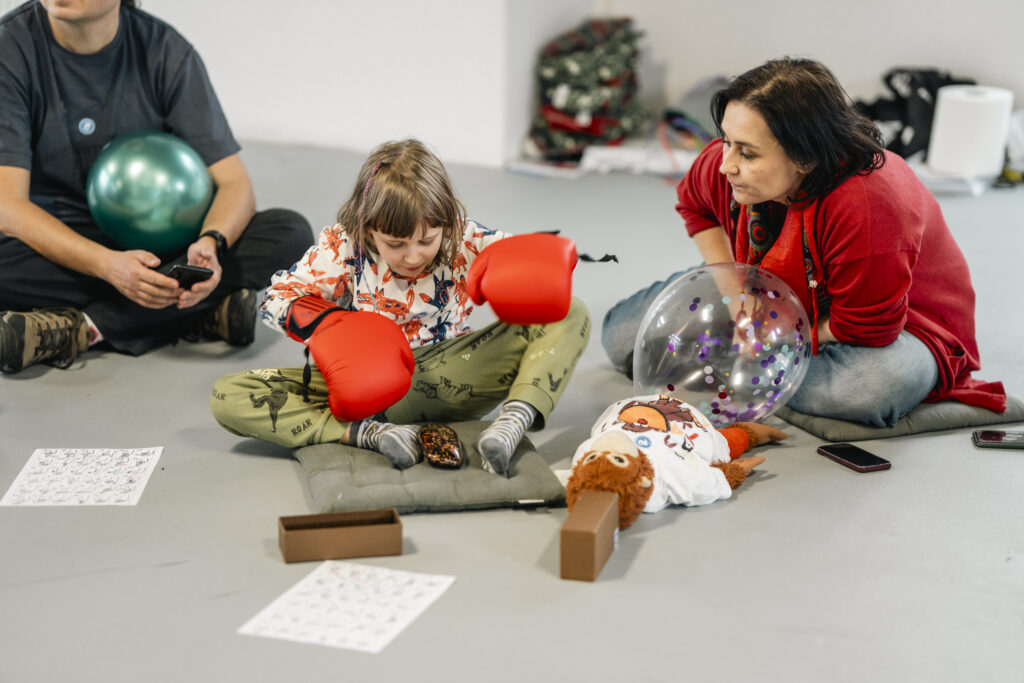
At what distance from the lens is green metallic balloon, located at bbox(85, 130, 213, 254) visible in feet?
8.10

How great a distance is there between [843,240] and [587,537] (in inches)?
32.6

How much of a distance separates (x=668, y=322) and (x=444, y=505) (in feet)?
1.84

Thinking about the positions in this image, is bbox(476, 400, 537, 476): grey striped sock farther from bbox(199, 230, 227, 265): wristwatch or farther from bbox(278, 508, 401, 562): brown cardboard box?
bbox(199, 230, 227, 265): wristwatch

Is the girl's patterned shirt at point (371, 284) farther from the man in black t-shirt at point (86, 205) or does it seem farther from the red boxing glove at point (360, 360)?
the man in black t-shirt at point (86, 205)

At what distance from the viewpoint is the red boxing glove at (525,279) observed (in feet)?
6.19

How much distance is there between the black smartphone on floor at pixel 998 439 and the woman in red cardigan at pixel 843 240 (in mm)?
99

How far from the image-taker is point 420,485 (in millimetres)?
1867

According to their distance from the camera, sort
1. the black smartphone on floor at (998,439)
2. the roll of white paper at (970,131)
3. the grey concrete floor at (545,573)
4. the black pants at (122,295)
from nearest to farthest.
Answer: the grey concrete floor at (545,573)
the black smartphone on floor at (998,439)
the black pants at (122,295)
the roll of white paper at (970,131)

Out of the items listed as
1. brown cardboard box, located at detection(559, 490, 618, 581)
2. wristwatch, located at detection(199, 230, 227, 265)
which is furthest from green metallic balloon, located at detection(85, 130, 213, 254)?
brown cardboard box, located at detection(559, 490, 618, 581)

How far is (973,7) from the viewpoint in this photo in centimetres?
471

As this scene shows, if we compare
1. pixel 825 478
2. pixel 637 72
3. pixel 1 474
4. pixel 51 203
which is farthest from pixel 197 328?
pixel 637 72

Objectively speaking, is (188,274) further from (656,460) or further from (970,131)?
(970,131)

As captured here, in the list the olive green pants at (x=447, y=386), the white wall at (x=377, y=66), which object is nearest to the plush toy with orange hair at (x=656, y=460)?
the olive green pants at (x=447, y=386)

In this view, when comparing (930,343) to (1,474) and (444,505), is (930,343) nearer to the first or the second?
(444,505)
